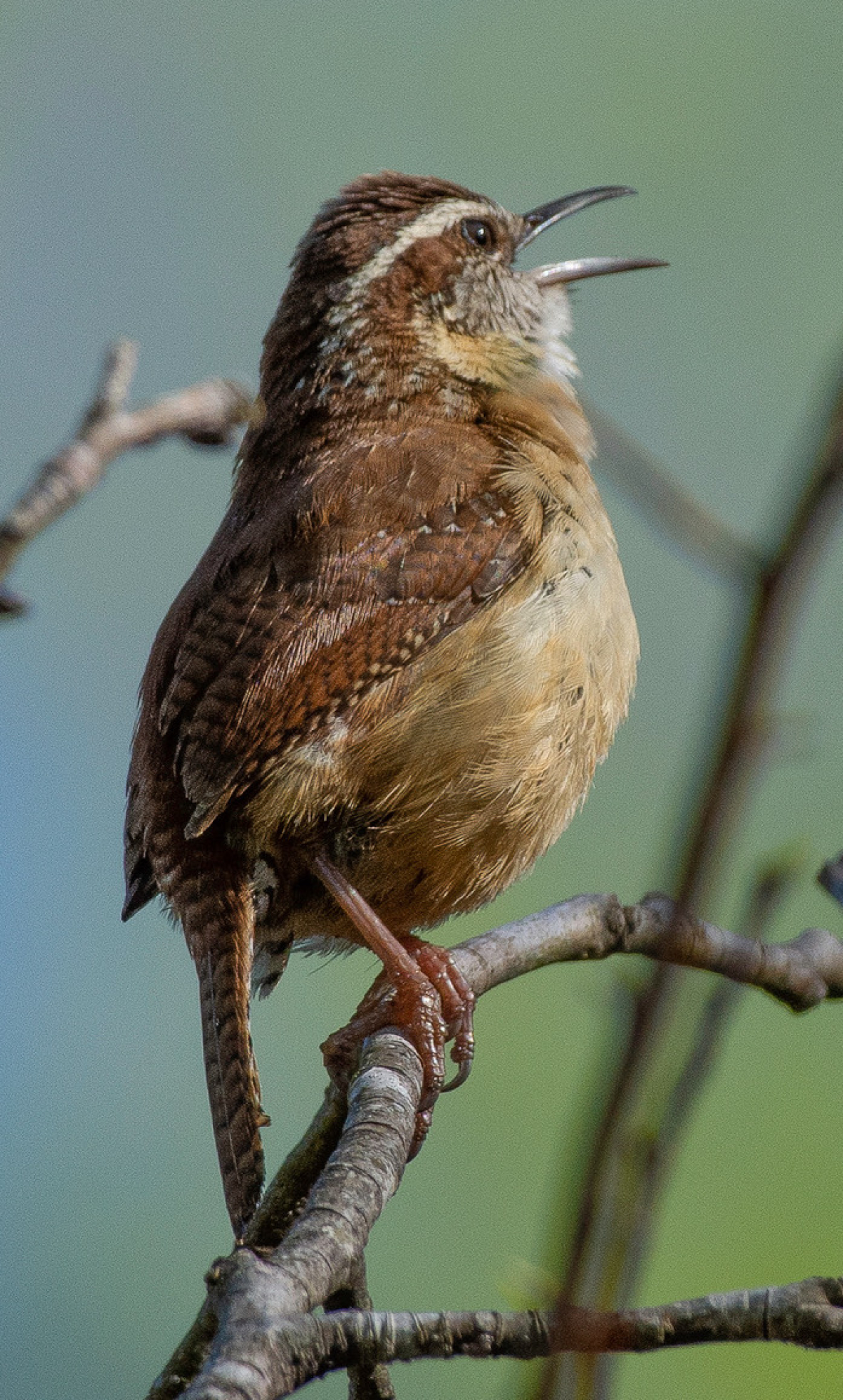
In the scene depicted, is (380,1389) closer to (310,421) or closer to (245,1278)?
(245,1278)

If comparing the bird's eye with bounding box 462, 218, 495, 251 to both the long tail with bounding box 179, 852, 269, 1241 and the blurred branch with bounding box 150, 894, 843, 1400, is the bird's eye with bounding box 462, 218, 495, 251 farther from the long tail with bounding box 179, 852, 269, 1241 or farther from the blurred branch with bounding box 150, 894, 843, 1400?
the long tail with bounding box 179, 852, 269, 1241

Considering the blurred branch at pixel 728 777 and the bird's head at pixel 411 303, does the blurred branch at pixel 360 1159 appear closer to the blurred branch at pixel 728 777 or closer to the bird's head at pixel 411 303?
the blurred branch at pixel 728 777

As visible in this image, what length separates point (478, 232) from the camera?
4.27 meters

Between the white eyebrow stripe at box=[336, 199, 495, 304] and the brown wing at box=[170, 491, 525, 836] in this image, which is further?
the white eyebrow stripe at box=[336, 199, 495, 304]

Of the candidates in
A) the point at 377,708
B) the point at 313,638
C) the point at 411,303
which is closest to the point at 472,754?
the point at 377,708

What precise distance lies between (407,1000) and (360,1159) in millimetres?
943

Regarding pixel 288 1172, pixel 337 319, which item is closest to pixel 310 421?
pixel 337 319

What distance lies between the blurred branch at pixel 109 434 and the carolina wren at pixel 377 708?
174 cm

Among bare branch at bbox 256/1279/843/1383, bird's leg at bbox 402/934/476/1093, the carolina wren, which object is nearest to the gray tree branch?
bare branch at bbox 256/1279/843/1383

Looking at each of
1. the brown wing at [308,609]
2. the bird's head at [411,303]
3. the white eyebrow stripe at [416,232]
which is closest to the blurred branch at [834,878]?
the brown wing at [308,609]

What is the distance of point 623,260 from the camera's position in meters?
4.33

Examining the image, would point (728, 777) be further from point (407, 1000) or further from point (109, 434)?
point (407, 1000)

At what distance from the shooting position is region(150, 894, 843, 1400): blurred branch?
4.44 feet

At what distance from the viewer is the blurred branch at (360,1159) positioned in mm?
1354
